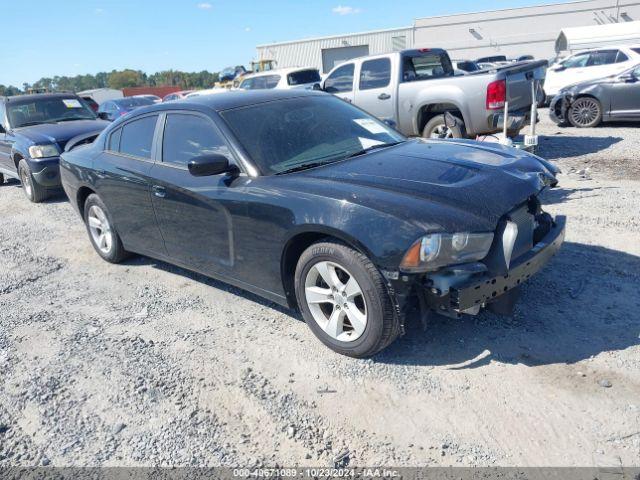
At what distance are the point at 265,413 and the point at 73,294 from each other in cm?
280

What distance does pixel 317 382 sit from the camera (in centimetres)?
317

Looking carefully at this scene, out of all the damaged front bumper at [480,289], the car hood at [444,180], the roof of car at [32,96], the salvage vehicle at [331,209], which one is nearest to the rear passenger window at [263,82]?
the roof of car at [32,96]

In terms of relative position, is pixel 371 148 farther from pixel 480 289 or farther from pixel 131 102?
pixel 131 102

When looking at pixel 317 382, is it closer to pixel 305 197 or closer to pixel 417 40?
pixel 305 197

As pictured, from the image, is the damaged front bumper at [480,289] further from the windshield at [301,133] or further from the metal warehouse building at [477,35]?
the metal warehouse building at [477,35]

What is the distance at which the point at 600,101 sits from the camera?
11.3m

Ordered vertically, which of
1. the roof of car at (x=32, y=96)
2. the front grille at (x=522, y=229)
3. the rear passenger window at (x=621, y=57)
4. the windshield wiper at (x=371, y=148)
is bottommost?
the front grille at (x=522, y=229)

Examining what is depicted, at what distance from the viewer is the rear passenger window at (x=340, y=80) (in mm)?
9965

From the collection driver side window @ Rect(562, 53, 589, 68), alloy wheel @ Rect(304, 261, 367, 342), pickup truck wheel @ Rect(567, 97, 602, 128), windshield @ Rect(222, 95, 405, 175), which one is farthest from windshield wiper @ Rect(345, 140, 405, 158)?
driver side window @ Rect(562, 53, 589, 68)

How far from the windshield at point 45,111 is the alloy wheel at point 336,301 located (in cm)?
815

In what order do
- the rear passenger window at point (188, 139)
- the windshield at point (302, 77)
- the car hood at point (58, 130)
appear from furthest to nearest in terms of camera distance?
the windshield at point (302, 77) → the car hood at point (58, 130) → the rear passenger window at point (188, 139)

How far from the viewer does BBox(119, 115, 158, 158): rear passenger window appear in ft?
14.9

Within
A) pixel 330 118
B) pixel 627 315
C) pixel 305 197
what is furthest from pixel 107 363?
pixel 627 315

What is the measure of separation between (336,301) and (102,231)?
10.7 feet
